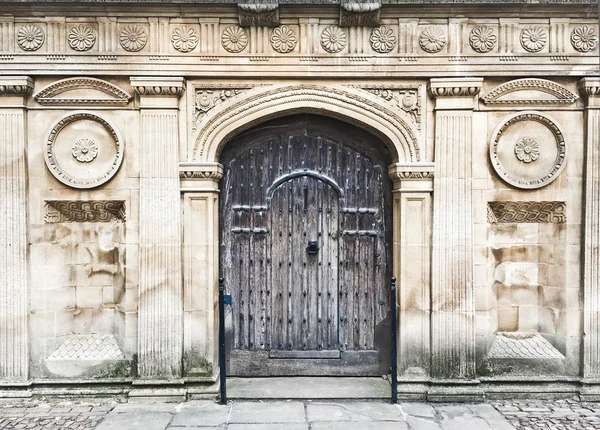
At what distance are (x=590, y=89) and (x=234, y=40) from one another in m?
3.90

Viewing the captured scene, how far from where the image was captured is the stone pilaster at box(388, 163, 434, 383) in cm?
509

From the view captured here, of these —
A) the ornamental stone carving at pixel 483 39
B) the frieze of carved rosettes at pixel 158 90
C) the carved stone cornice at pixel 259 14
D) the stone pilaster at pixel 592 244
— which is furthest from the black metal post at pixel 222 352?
the stone pilaster at pixel 592 244

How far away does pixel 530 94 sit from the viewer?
200 inches

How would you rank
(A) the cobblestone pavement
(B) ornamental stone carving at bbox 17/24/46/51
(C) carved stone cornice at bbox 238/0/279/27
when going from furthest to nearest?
(B) ornamental stone carving at bbox 17/24/46/51 → (C) carved stone cornice at bbox 238/0/279/27 → (A) the cobblestone pavement

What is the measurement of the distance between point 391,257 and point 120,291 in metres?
3.15

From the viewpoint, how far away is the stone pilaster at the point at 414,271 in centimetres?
509

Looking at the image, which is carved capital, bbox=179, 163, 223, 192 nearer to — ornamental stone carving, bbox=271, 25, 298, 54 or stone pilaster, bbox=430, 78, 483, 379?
ornamental stone carving, bbox=271, 25, 298, 54

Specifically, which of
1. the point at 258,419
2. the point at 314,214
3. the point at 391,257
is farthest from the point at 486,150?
the point at 258,419

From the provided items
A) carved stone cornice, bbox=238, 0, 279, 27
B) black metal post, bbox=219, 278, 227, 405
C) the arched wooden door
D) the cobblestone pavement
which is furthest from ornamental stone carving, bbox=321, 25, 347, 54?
the cobblestone pavement

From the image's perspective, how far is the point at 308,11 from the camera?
498cm

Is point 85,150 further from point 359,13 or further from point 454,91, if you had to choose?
point 454,91

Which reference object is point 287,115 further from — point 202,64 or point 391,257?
point 391,257

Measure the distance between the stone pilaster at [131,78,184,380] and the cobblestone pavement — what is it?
0.52 m

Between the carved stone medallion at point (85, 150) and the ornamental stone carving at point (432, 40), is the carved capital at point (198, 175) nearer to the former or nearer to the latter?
the carved stone medallion at point (85, 150)
